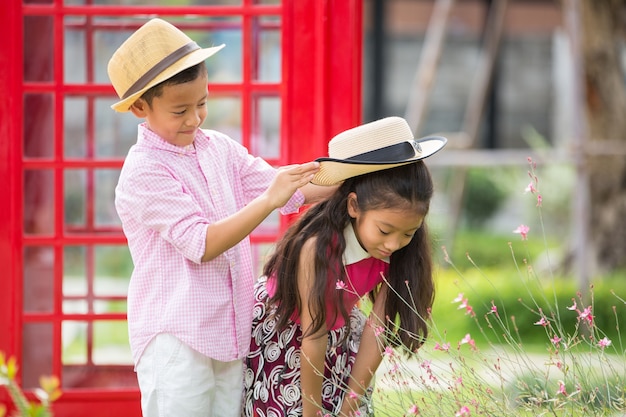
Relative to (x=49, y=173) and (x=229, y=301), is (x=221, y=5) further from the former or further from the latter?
(x=229, y=301)

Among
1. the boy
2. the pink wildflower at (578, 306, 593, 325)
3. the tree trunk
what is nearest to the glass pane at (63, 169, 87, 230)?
the boy

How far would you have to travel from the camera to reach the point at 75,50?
4.04m

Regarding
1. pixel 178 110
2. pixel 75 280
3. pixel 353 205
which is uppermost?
pixel 178 110

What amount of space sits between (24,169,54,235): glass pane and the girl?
1077 mm

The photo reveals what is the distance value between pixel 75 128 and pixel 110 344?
0.88m

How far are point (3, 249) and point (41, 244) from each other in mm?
141

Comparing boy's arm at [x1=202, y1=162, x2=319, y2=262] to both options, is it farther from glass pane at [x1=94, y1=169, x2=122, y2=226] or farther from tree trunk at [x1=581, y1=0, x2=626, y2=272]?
tree trunk at [x1=581, y1=0, x2=626, y2=272]

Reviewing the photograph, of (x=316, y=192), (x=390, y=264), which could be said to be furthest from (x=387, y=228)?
(x=316, y=192)

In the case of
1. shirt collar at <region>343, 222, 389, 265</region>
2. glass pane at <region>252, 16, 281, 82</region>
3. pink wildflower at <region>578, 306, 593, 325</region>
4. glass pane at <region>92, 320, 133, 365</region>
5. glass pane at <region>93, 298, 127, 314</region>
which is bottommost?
glass pane at <region>92, 320, 133, 365</region>

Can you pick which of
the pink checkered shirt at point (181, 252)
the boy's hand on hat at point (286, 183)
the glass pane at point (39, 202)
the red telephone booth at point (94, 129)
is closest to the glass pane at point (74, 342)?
the red telephone booth at point (94, 129)

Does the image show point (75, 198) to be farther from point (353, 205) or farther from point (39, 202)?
point (353, 205)

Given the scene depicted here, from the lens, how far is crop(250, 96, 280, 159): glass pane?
400 centimetres

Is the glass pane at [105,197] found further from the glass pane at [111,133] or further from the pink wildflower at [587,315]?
the pink wildflower at [587,315]

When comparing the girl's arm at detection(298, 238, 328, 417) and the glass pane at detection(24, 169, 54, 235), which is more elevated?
the glass pane at detection(24, 169, 54, 235)
